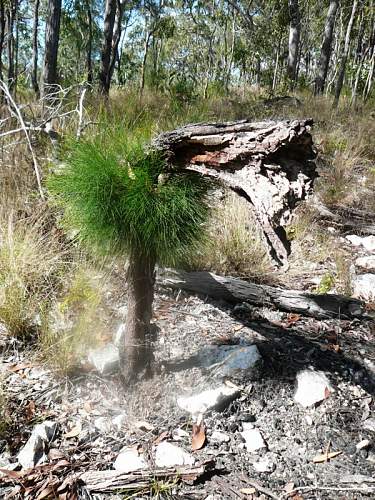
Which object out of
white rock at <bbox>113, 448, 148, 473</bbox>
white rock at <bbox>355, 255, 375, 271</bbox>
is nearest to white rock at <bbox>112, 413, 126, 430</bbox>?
white rock at <bbox>113, 448, 148, 473</bbox>

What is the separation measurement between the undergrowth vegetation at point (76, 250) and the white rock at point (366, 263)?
0.10 meters

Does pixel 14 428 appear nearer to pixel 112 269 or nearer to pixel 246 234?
pixel 112 269

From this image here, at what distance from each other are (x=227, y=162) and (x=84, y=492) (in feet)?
3.72

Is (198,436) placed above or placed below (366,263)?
below

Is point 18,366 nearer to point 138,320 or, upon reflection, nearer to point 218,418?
point 138,320

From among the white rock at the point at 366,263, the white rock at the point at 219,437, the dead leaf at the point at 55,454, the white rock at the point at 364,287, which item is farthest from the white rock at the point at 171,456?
the white rock at the point at 366,263

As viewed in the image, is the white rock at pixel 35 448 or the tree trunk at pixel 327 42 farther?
the tree trunk at pixel 327 42

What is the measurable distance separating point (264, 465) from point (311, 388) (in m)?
0.40

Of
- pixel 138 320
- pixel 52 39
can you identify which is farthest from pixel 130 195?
pixel 52 39

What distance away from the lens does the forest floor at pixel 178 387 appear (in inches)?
Answer: 53.3

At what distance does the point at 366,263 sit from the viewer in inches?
120

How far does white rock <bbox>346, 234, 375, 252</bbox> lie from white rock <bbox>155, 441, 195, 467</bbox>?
8.23 feet

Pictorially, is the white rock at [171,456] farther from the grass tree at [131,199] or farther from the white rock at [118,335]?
the grass tree at [131,199]

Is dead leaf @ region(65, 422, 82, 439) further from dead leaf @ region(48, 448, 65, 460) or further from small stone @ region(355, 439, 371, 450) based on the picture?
small stone @ region(355, 439, 371, 450)
